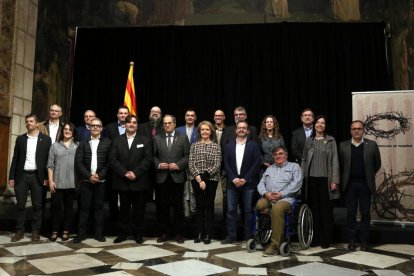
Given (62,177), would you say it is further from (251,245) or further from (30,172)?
(251,245)

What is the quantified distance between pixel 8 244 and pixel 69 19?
5879 millimetres

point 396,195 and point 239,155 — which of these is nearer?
point 239,155

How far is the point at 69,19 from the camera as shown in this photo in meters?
8.56

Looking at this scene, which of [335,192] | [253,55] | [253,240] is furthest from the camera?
[253,55]

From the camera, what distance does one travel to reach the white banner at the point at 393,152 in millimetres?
4941

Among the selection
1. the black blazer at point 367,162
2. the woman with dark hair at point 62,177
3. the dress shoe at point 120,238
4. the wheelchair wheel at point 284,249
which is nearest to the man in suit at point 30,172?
the woman with dark hair at point 62,177

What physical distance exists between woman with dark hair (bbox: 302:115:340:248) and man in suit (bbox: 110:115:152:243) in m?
1.86

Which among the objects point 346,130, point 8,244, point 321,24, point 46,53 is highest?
point 321,24

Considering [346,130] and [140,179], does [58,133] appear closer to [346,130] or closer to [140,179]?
[140,179]

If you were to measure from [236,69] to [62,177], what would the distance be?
4856 millimetres

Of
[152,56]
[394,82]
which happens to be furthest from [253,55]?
[394,82]

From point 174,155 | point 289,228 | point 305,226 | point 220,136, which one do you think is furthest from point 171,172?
point 305,226

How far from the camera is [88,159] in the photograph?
441cm

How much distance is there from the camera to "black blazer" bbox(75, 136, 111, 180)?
437 cm
